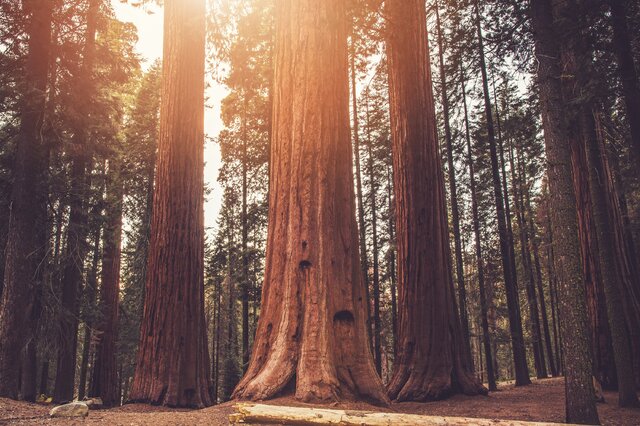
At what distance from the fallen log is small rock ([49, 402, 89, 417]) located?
1.90 meters

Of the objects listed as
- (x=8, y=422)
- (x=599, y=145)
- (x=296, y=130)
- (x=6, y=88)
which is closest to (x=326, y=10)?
(x=296, y=130)

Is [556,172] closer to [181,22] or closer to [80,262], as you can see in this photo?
[181,22]

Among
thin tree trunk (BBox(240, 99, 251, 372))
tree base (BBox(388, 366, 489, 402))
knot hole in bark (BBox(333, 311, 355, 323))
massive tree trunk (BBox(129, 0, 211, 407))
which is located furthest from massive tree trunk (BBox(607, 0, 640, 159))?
thin tree trunk (BBox(240, 99, 251, 372))

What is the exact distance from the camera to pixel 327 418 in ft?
9.34

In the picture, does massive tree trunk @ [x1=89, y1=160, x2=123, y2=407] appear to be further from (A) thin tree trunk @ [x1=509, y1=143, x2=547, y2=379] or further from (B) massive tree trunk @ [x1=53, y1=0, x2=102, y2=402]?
(A) thin tree trunk @ [x1=509, y1=143, x2=547, y2=379]

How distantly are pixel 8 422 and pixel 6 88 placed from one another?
9.95m

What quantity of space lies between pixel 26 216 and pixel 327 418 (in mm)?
9850

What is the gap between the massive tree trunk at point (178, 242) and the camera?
636 cm

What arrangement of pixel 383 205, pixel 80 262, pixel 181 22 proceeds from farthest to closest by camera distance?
pixel 383 205
pixel 80 262
pixel 181 22


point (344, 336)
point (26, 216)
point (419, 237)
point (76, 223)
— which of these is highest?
point (76, 223)

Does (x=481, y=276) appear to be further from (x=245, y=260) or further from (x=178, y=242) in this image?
(x=178, y=242)

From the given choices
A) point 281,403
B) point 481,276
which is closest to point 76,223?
point 281,403

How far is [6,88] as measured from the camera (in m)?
10.4

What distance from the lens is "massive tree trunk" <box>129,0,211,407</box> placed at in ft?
20.9
